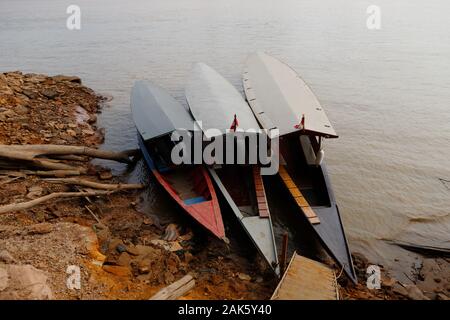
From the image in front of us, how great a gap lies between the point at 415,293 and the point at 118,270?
586 cm

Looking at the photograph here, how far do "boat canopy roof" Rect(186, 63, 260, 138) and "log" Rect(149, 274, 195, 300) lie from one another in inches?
169

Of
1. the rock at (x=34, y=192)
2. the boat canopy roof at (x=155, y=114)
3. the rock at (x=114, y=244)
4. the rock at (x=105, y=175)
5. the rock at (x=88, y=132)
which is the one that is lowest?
the rock at (x=114, y=244)

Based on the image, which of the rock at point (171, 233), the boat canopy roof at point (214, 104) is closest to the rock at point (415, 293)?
the rock at point (171, 233)

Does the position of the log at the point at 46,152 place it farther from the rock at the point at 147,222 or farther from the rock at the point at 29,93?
the rock at the point at 29,93

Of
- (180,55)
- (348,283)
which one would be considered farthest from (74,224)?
(180,55)

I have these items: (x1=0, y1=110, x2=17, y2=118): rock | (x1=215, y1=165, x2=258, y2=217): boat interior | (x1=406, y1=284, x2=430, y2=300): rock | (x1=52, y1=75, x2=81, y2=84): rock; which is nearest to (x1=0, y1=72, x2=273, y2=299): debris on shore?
(x1=0, y1=110, x2=17, y2=118): rock

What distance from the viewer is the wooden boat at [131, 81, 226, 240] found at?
27.8ft

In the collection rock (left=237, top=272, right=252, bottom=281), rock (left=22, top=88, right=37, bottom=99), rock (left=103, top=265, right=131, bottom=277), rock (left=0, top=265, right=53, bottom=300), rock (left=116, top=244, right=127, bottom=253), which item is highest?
rock (left=22, top=88, right=37, bottom=99)

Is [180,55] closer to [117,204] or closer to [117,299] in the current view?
[117,204]

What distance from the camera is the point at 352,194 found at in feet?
35.4

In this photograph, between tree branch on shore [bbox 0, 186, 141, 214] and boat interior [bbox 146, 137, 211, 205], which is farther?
boat interior [bbox 146, 137, 211, 205]

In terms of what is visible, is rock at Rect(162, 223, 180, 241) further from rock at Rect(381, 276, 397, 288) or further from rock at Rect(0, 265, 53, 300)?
rock at Rect(381, 276, 397, 288)

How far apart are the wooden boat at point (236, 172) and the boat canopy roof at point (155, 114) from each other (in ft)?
1.74

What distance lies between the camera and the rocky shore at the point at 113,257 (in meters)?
5.98
